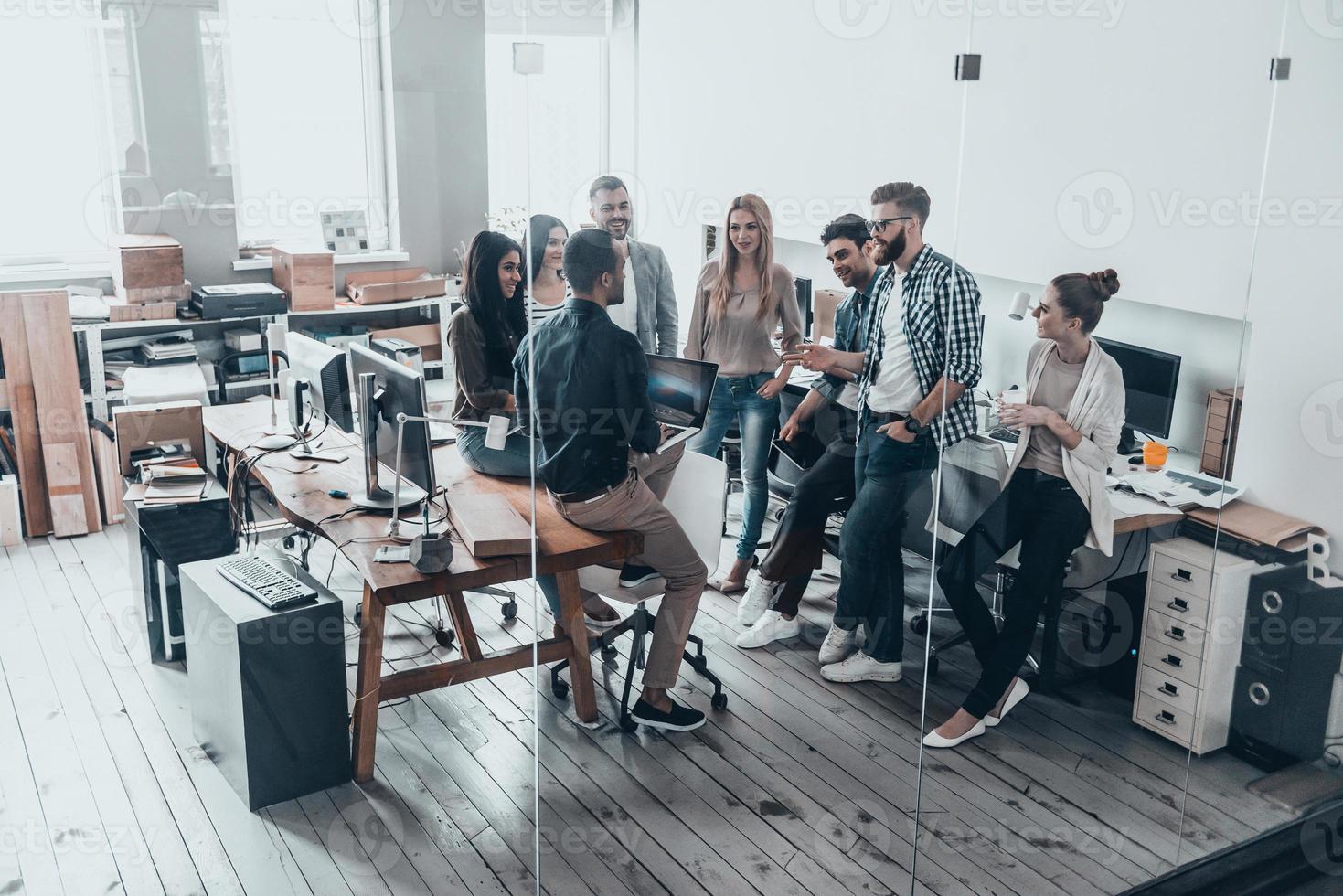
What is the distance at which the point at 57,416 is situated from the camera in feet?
14.1

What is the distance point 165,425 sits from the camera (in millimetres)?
2916

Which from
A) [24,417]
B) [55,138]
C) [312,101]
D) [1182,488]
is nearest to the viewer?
[312,101]

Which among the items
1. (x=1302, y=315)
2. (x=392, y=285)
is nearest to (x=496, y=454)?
(x=392, y=285)

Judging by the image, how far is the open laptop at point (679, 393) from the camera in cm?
217

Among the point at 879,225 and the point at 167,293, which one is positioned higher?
the point at 879,225

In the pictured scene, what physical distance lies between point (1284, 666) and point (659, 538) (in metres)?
1.80

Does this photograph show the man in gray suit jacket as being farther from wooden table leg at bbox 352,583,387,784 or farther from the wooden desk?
wooden table leg at bbox 352,583,387,784

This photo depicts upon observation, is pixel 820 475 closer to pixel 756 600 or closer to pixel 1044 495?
pixel 756 600

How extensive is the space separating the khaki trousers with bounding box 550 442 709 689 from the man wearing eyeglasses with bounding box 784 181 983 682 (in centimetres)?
34

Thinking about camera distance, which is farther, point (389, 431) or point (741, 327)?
A: point (389, 431)

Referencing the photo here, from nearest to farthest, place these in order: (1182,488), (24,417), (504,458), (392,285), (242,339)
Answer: (392,285), (504,458), (242,339), (1182,488), (24,417)

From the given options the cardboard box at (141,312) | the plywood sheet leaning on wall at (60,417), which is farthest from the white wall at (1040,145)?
the plywood sheet leaning on wall at (60,417)

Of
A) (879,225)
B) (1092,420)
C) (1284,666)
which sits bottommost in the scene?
(1284,666)

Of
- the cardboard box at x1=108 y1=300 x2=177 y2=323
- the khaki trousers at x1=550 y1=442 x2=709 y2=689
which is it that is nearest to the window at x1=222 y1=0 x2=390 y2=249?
the khaki trousers at x1=550 y1=442 x2=709 y2=689
